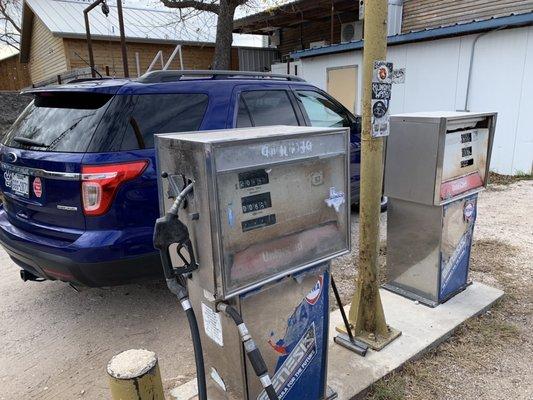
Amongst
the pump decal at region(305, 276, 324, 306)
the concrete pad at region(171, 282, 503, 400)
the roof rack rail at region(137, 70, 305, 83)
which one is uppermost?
the roof rack rail at region(137, 70, 305, 83)

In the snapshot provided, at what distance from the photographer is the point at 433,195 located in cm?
297

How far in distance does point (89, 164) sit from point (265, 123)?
163cm

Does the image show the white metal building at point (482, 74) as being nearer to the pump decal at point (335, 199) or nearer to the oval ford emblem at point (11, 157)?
the pump decal at point (335, 199)

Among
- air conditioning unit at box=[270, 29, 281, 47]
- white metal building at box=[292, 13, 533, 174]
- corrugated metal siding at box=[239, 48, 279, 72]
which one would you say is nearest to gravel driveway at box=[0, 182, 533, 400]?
white metal building at box=[292, 13, 533, 174]

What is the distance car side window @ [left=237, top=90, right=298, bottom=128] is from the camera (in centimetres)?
362

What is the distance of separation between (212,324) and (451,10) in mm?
11772

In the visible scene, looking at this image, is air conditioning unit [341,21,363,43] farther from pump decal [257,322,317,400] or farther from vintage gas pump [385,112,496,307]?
pump decal [257,322,317,400]

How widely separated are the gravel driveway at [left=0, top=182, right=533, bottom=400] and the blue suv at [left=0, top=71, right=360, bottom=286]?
48cm

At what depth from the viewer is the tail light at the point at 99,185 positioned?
272 centimetres

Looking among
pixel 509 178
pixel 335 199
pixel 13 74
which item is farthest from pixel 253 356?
pixel 13 74

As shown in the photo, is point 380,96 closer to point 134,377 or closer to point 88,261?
point 134,377

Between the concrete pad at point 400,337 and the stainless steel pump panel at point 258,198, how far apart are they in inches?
37.0

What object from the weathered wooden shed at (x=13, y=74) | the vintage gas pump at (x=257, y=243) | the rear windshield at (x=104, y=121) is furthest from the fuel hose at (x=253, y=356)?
the weathered wooden shed at (x=13, y=74)

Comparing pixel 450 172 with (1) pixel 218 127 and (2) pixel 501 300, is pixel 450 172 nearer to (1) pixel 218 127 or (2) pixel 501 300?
(2) pixel 501 300
